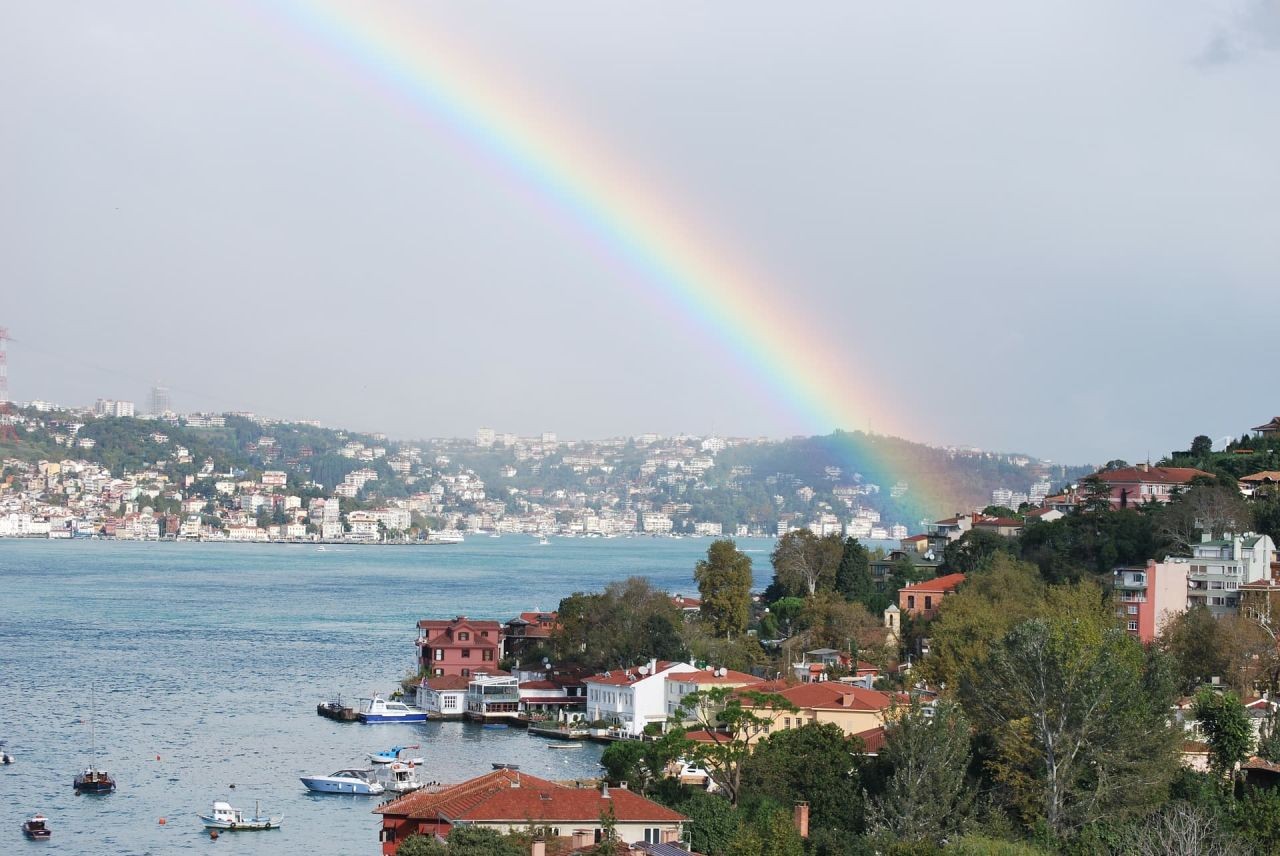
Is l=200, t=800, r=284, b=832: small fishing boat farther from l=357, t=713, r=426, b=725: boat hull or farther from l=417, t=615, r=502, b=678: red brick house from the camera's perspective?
l=417, t=615, r=502, b=678: red brick house

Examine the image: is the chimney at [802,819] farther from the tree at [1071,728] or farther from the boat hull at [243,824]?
the boat hull at [243,824]

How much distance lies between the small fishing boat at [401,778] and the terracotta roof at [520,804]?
24.3 ft

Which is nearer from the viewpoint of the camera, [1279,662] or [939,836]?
[939,836]

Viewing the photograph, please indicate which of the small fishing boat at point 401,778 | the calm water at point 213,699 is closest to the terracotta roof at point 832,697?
the calm water at point 213,699

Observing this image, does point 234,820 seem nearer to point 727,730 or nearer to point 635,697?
point 727,730

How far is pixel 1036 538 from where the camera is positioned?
3881 centimetres

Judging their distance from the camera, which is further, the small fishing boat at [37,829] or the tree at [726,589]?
the tree at [726,589]

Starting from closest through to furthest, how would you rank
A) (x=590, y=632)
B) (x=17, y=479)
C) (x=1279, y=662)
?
(x=1279, y=662), (x=590, y=632), (x=17, y=479)

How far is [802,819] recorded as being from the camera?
17047 millimetres

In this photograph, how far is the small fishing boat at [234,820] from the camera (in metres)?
21.5

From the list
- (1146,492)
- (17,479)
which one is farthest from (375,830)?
(17,479)

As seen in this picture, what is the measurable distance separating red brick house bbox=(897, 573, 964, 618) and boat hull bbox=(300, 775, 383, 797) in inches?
635

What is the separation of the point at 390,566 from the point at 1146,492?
76852mm

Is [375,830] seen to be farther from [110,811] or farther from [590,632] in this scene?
[590,632]
